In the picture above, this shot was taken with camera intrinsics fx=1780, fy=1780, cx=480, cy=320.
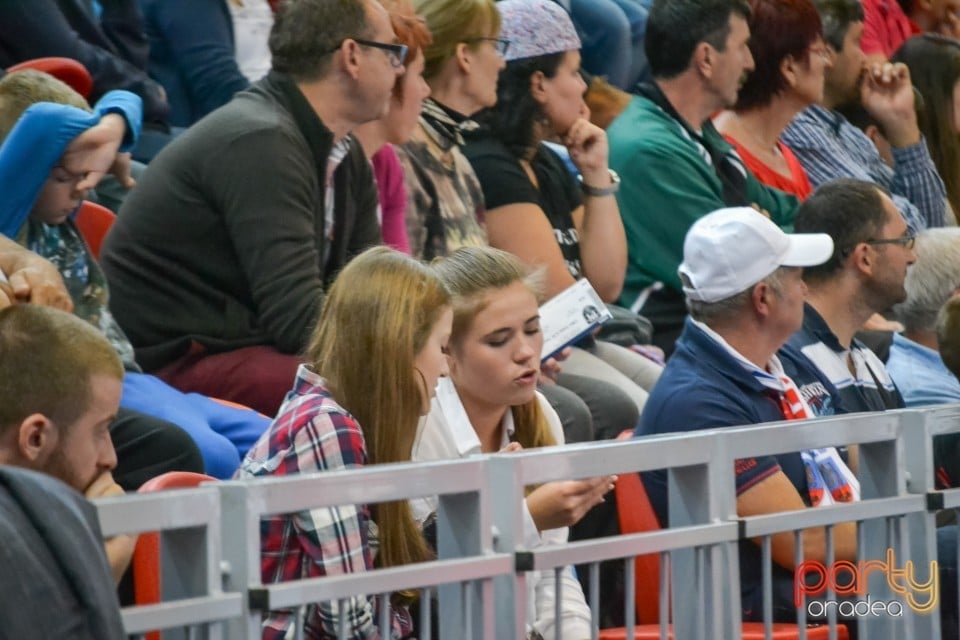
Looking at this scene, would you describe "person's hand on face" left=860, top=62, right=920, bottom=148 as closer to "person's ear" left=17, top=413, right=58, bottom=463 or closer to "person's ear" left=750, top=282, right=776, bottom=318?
"person's ear" left=750, top=282, right=776, bottom=318

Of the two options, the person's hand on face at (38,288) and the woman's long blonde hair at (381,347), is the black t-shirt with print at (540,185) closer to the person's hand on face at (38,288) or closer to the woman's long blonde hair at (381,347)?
the person's hand on face at (38,288)

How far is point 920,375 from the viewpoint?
16.5 ft

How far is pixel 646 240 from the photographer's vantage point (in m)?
5.68

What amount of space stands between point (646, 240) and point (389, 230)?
124 cm

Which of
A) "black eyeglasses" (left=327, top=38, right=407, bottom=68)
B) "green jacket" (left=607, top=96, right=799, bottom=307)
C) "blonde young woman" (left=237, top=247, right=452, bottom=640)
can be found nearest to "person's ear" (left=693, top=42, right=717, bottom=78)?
"green jacket" (left=607, top=96, right=799, bottom=307)

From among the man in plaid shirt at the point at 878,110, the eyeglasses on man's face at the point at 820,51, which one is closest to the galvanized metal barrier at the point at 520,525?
the eyeglasses on man's face at the point at 820,51

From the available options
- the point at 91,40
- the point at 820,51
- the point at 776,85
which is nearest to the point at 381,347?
the point at 91,40

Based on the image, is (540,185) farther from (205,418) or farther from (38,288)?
(38,288)

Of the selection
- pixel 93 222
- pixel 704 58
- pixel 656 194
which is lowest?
pixel 656 194

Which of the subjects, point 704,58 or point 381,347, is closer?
point 381,347

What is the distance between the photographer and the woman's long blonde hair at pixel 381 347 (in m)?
2.96

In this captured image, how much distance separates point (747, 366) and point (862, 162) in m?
3.33

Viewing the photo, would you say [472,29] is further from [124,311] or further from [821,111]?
[821,111]

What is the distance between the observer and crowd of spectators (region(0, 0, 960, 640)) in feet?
9.35
